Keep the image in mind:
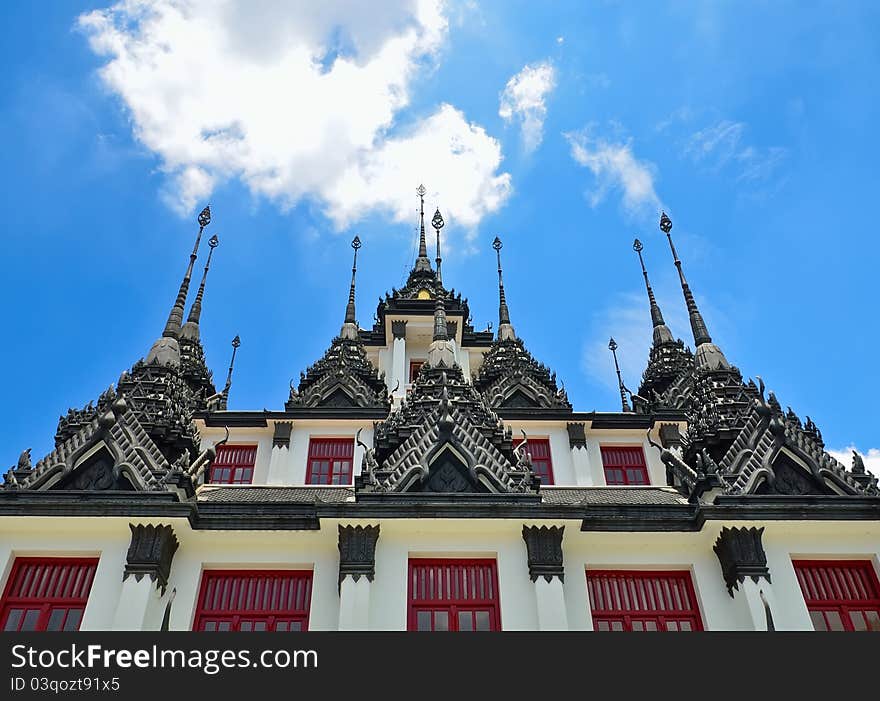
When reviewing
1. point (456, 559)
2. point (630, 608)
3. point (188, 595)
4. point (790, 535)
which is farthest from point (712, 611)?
point (188, 595)

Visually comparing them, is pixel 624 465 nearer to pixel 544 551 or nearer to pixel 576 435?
pixel 576 435

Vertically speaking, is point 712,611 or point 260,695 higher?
point 712,611

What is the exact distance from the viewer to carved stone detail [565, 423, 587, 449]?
74.4 ft

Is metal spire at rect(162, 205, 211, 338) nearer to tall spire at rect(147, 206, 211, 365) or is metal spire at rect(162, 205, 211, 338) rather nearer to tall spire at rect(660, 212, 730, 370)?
tall spire at rect(147, 206, 211, 365)

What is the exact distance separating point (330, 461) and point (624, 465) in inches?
365

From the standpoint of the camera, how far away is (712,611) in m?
14.3

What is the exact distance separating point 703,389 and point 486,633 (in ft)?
38.4

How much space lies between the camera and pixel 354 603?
45.0 ft

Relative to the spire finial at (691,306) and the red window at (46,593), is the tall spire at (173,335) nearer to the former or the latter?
the red window at (46,593)

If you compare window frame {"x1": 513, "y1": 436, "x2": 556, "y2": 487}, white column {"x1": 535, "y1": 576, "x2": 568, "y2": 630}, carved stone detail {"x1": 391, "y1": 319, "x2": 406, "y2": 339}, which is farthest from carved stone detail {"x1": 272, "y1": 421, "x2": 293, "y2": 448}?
white column {"x1": 535, "y1": 576, "x2": 568, "y2": 630}

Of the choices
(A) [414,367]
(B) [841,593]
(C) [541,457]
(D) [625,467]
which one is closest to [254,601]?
(C) [541,457]

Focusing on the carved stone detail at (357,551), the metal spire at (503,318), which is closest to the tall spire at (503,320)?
the metal spire at (503,318)

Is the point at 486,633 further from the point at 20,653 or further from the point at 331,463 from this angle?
the point at 331,463

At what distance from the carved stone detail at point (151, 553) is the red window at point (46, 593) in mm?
976
